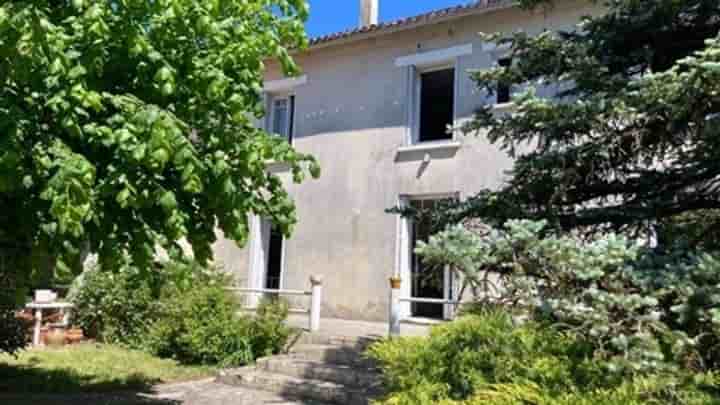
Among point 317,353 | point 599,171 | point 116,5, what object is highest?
point 116,5

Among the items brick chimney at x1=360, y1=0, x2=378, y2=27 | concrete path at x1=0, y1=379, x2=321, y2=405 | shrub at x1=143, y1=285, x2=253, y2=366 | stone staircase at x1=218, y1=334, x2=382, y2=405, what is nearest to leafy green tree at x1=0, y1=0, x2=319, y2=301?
concrete path at x1=0, y1=379, x2=321, y2=405

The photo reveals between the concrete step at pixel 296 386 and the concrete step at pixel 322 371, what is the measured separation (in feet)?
0.31

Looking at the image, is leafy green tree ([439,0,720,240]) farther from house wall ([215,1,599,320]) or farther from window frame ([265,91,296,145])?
window frame ([265,91,296,145])

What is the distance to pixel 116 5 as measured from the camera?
5.15 metres

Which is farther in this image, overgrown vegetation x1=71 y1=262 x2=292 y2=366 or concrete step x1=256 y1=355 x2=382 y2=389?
overgrown vegetation x1=71 y1=262 x2=292 y2=366

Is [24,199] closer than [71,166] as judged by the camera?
No

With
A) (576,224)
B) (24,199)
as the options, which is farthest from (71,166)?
(576,224)

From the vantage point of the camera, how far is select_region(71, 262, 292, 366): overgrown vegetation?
1102cm

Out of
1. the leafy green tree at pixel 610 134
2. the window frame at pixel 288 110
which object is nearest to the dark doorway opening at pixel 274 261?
the window frame at pixel 288 110

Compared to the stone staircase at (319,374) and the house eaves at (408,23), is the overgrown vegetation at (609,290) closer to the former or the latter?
the stone staircase at (319,374)

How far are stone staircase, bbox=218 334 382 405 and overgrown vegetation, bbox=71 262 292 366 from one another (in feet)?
1.79

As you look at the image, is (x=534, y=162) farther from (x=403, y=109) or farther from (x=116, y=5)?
(x=403, y=109)

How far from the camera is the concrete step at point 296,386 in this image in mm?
8453

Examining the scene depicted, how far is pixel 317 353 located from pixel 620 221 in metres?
5.92
